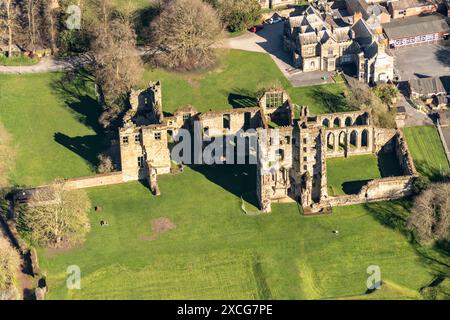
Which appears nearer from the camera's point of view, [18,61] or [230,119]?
[230,119]

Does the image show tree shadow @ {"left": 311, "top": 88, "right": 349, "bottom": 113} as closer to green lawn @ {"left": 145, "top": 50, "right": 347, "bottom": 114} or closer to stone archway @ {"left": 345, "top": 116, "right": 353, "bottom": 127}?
green lawn @ {"left": 145, "top": 50, "right": 347, "bottom": 114}

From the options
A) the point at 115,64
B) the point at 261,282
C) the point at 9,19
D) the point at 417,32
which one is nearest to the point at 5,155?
the point at 115,64

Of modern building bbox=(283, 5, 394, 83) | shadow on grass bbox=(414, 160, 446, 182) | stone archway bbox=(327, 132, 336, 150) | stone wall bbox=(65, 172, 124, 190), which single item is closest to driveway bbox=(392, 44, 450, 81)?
modern building bbox=(283, 5, 394, 83)

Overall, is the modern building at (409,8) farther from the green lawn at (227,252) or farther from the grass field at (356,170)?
the green lawn at (227,252)

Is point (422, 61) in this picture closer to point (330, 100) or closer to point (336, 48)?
point (336, 48)

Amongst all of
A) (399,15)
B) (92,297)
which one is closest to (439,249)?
(92,297)

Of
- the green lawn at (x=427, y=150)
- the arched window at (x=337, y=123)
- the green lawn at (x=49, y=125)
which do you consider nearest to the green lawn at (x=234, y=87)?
the arched window at (x=337, y=123)
